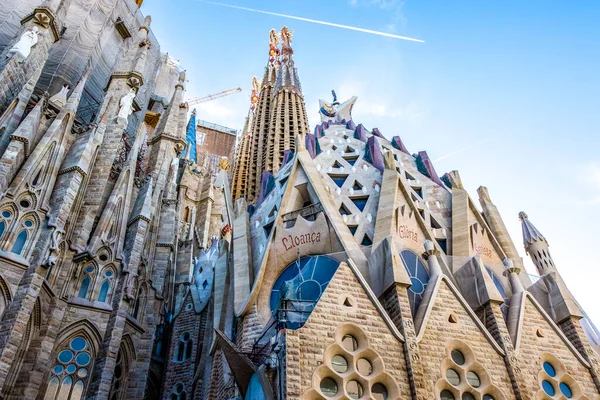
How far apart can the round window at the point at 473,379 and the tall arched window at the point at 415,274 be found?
2.30 meters

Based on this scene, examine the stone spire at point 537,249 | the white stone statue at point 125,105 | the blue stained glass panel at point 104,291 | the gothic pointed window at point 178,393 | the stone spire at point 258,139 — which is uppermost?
the stone spire at point 258,139

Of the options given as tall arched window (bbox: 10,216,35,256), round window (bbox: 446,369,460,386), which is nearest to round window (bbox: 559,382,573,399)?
round window (bbox: 446,369,460,386)

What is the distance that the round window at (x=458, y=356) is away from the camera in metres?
10.1

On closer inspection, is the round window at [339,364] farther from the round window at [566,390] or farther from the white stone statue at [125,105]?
the white stone statue at [125,105]

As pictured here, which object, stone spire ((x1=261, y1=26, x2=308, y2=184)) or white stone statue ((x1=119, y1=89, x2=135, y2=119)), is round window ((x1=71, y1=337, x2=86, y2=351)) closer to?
white stone statue ((x1=119, y1=89, x2=135, y2=119))

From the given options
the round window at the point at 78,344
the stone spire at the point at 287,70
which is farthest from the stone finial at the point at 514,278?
the stone spire at the point at 287,70

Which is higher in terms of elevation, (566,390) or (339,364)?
(339,364)

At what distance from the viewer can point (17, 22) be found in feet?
66.1

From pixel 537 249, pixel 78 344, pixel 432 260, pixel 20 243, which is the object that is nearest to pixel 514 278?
pixel 432 260

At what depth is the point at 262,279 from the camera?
1335 cm

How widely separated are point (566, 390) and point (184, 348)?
1130cm

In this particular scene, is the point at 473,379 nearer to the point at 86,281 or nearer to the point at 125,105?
the point at 86,281

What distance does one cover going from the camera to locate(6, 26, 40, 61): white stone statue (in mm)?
15523

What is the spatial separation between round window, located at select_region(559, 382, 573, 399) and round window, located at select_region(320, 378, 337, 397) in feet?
16.9
